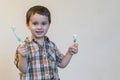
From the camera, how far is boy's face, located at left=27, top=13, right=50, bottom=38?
43.8 inches

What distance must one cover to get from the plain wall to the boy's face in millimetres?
303

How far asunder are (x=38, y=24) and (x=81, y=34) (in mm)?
421

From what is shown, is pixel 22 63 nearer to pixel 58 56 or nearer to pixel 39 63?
pixel 39 63

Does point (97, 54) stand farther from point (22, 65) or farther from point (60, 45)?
point (22, 65)

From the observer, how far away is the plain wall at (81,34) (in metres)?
1.41

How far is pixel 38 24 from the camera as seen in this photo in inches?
44.0

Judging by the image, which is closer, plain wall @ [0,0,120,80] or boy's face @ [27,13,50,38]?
boy's face @ [27,13,50,38]

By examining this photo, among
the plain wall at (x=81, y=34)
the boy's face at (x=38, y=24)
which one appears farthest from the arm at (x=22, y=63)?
the plain wall at (x=81, y=34)

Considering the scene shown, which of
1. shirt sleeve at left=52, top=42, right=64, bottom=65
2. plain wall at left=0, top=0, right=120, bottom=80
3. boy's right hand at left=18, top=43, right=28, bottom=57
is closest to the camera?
boy's right hand at left=18, top=43, right=28, bottom=57

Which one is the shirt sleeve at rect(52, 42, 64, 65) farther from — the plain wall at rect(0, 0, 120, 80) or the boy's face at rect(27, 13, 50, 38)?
the plain wall at rect(0, 0, 120, 80)

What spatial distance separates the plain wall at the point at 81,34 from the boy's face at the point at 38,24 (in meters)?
0.30

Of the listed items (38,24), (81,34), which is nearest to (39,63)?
(38,24)

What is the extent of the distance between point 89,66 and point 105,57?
9 centimetres

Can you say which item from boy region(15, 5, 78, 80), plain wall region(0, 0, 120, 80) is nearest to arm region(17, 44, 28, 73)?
boy region(15, 5, 78, 80)
